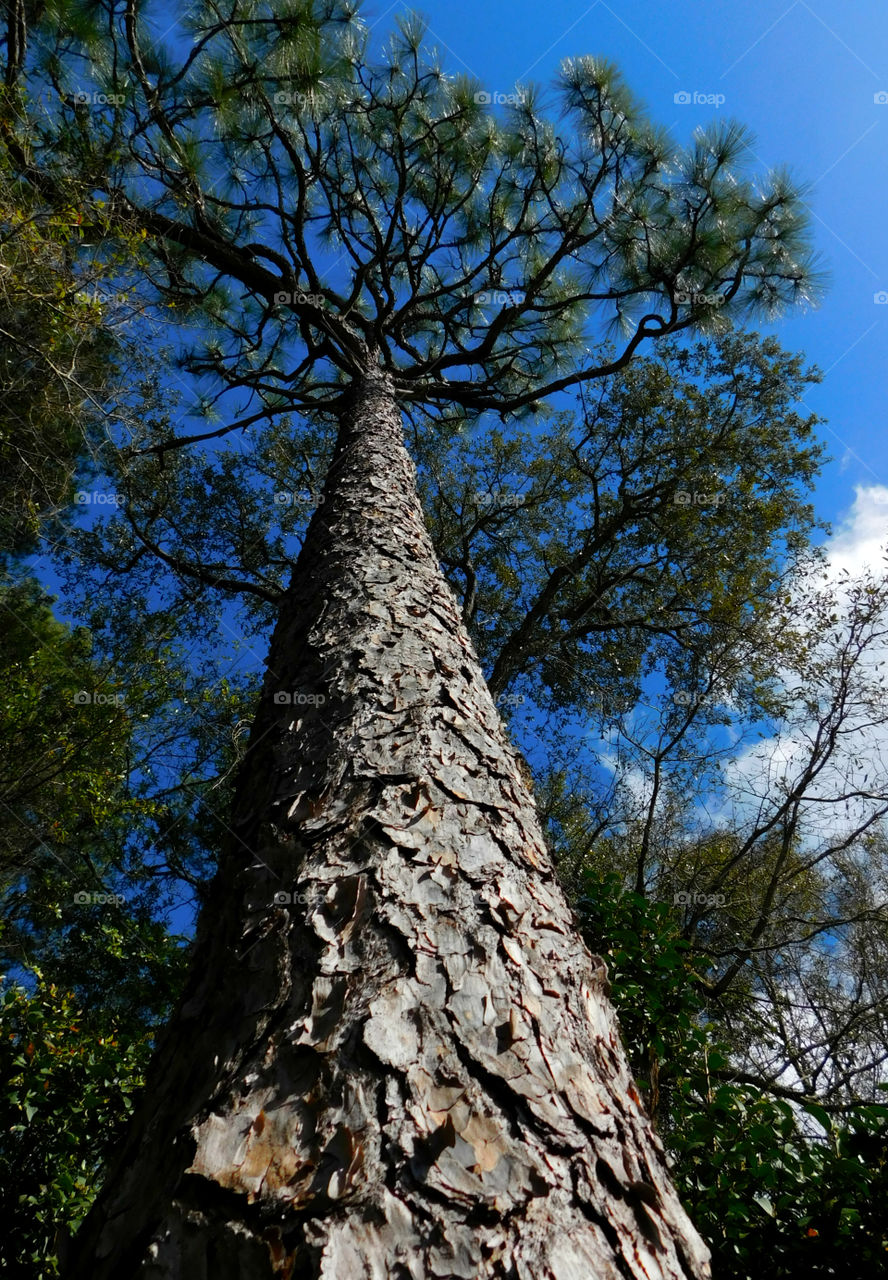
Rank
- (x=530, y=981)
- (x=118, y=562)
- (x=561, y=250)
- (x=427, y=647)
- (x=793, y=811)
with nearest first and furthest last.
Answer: (x=530, y=981)
(x=427, y=647)
(x=793, y=811)
(x=561, y=250)
(x=118, y=562)

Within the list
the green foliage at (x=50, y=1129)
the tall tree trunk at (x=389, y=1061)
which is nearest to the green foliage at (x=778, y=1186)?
the tall tree trunk at (x=389, y=1061)

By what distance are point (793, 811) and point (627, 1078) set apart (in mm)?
4878

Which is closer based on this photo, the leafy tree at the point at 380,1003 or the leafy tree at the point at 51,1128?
the leafy tree at the point at 380,1003

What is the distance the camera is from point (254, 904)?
47.4 inches

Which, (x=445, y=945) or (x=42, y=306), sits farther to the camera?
(x=42, y=306)

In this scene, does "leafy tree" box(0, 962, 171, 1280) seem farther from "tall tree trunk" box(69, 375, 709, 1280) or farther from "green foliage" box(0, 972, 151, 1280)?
"tall tree trunk" box(69, 375, 709, 1280)

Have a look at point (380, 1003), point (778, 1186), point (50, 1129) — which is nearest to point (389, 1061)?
point (380, 1003)

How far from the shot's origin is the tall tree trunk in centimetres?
65

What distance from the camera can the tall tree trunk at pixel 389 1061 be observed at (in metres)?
0.65

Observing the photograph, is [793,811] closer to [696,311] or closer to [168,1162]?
[696,311]

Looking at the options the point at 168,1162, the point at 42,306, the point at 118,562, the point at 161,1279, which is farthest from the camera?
the point at 118,562

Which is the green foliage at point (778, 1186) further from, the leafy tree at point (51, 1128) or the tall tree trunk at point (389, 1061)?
the leafy tree at point (51, 1128)

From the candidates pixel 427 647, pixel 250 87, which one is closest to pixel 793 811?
pixel 427 647

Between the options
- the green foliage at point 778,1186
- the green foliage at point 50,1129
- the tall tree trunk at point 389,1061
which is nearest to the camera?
the tall tree trunk at point 389,1061
